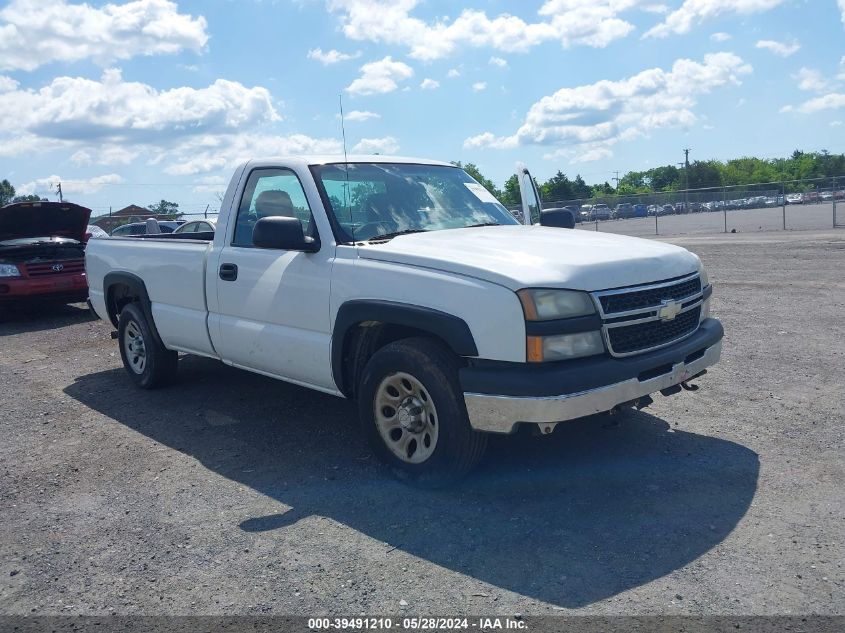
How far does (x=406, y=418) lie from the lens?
436cm

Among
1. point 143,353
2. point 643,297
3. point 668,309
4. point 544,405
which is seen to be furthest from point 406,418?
point 143,353

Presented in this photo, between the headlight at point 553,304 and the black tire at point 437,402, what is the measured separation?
22.0 inches

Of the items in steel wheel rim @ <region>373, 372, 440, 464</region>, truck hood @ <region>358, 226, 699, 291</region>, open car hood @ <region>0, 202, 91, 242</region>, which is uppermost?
open car hood @ <region>0, 202, 91, 242</region>

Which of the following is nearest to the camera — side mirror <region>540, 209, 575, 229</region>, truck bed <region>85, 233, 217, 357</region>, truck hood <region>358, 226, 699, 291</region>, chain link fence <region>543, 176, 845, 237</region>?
truck hood <region>358, 226, 699, 291</region>

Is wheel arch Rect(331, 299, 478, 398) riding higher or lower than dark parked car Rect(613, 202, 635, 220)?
lower

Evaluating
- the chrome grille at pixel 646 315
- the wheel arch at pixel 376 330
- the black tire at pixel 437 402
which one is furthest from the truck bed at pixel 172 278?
the chrome grille at pixel 646 315

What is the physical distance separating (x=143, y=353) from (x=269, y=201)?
8.30 feet

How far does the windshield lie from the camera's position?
499 centimetres

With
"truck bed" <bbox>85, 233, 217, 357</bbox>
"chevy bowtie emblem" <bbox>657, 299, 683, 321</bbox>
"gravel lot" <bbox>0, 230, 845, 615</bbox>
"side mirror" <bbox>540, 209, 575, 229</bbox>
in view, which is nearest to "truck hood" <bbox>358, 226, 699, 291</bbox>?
"chevy bowtie emblem" <bbox>657, 299, 683, 321</bbox>

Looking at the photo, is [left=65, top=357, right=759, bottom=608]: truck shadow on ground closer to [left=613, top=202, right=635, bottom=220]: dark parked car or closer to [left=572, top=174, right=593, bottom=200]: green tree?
[left=613, top=202, right=635, bottom=220]: dark parked car

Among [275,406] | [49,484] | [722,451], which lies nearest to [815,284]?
[722,451]

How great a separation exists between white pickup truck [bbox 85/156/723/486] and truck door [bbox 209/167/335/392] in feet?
0.05

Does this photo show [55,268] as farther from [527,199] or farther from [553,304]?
[553,304]

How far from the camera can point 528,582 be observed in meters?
3.32
